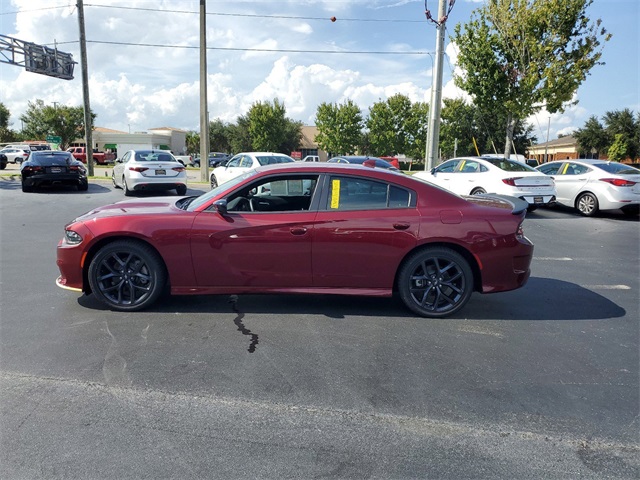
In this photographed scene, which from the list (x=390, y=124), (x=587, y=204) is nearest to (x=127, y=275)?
(x=587, y=204)

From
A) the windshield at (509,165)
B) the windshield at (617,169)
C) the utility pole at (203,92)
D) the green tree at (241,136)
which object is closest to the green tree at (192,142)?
the green tree at (241,136)

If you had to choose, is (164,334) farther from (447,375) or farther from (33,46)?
(33,46)

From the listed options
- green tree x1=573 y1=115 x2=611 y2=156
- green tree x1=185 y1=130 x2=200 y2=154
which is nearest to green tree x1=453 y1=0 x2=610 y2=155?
green tree x1=573 y1=115 x2=611 y2=156

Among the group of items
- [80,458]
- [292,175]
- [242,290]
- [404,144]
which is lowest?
[80,458]

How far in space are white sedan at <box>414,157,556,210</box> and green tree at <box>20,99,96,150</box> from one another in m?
61.3

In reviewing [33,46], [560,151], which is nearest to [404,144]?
[560,151]

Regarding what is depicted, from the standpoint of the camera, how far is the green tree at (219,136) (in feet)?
243

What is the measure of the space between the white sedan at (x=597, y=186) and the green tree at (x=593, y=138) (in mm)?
41457

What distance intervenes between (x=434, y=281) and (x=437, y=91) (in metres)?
13.2

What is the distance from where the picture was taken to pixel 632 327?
4.64 metres

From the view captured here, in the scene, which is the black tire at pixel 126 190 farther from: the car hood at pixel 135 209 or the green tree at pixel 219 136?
the green tree at pixel 219 136

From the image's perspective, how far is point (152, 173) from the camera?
14.3 m

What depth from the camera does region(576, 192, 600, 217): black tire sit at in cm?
1247

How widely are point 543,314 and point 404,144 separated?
175 feet
